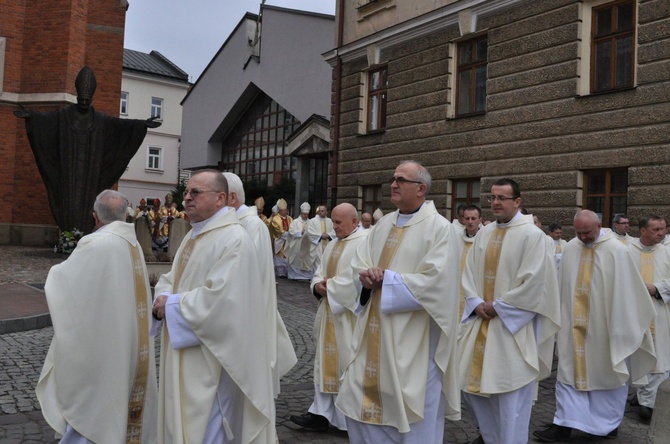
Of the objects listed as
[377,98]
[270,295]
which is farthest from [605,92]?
[270,295]

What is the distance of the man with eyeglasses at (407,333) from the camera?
4.45 m

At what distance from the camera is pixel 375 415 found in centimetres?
452

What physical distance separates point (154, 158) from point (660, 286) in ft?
154

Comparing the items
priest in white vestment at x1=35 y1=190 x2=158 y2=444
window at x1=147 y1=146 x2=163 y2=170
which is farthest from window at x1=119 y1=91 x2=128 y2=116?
priest in white vestment at x1=35 y1=190 x2=158 y2=444

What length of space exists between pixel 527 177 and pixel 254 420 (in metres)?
12.5

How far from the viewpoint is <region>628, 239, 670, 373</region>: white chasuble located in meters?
7.64

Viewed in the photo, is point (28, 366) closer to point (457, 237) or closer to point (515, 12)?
point (457, 237)

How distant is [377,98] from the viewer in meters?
20.9

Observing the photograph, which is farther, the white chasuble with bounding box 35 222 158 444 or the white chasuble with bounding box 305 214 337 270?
the white chasuble with bounding box 305 214 337 270

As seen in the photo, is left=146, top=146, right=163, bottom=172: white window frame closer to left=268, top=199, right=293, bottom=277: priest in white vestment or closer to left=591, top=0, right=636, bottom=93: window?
left=268, top=199, right=293, bottom=277: priest in white vestment

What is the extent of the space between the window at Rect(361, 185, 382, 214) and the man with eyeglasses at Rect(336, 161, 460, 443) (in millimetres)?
15659

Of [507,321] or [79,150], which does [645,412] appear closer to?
[507,321]

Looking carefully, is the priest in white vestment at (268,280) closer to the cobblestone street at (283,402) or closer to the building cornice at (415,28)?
the cobblestone street at (283,402)

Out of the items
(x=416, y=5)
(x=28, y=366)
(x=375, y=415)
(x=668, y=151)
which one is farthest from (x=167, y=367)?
→ (x=416, y=5)
